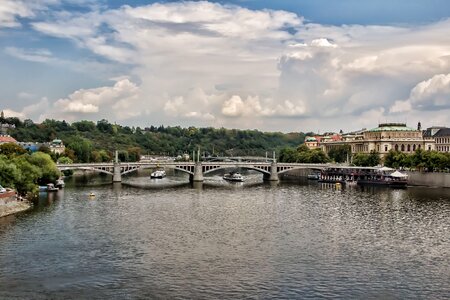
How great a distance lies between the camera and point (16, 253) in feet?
142

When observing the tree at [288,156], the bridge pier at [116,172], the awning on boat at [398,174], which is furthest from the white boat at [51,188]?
the tree at [288,156]

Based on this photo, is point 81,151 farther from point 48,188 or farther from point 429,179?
point 429,179

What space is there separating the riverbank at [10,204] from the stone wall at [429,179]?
74.9m

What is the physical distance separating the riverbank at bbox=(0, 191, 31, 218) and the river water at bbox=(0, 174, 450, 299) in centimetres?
155

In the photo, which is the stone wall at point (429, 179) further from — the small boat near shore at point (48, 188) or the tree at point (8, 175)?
the tree at point (8, 175)

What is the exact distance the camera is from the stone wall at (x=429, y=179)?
108938 mm

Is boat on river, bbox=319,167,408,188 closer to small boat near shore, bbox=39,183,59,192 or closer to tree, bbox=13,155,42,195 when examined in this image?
small boat near shore, bbox=39,183,59,192

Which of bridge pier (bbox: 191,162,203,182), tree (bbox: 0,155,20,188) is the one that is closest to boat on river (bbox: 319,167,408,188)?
bridge pier (bbox: 191,162,203,182)

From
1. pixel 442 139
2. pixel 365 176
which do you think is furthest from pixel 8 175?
pixel 442 139

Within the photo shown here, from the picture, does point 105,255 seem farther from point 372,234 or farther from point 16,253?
point 372,234

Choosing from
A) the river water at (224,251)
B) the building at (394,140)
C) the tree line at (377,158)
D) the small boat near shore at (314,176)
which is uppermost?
the building at (394,140)

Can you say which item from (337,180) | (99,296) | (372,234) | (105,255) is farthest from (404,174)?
(99,296)

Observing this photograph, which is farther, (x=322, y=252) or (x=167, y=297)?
(x=322, y=252)

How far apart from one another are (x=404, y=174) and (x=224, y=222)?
6603cm
